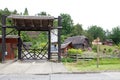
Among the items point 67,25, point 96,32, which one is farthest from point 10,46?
point 67,25

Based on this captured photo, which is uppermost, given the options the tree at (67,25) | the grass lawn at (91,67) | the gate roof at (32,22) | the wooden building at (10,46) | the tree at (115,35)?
the tree at (67,25)

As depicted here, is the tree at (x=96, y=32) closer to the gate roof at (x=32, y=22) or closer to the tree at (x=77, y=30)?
the tree at (x=77, y=30)

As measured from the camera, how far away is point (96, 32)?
431 ft

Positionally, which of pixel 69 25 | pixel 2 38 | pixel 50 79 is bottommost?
pixel 50 79

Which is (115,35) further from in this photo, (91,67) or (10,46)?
(91,67)

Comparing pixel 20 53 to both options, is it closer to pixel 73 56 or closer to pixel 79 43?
pixel 73 56

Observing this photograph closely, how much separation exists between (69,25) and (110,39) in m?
20.3

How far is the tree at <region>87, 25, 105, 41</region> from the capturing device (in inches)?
5124

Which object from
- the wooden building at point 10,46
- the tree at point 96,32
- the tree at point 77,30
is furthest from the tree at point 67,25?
the wooden building at point 10,46

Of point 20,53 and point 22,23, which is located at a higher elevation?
point 22,23

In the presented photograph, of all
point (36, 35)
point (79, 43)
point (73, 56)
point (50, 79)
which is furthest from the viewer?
point (36, 35)

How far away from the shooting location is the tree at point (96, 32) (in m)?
130

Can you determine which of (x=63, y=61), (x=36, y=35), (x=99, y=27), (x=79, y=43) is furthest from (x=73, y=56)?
(x=99, y=27)

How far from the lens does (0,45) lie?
3850 centimetres
